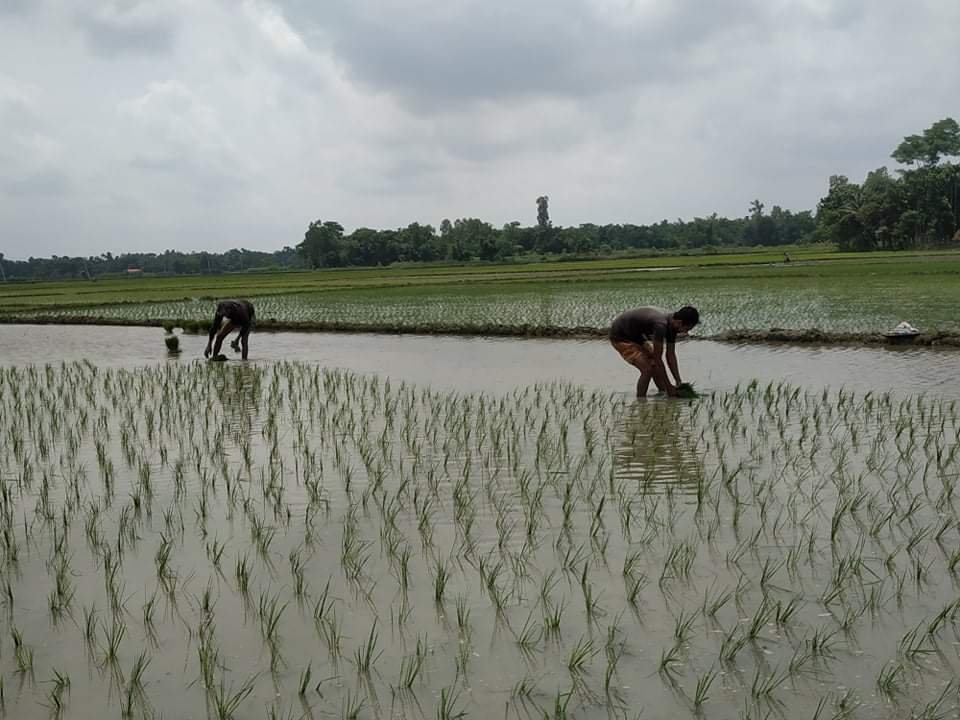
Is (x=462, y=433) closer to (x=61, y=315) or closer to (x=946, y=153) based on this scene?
(x=61, y=315)

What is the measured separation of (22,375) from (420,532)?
890 centimetres

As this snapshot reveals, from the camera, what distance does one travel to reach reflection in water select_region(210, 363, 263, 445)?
23.1 ft

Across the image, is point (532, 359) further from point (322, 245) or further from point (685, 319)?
point (322, 245)

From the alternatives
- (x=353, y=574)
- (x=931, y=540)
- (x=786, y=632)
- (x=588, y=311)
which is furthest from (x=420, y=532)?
(x=588, y=311)

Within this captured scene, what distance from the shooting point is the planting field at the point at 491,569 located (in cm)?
261

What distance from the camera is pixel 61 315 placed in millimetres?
23188

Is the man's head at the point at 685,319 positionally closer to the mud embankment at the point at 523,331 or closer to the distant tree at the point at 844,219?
the mud embankment at the point at 523,331

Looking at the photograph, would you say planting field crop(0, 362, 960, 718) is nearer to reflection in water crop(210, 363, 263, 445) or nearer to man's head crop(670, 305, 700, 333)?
reflection in water crop(210, 363, 263, 445)

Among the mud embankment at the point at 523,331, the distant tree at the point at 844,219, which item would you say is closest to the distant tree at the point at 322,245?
the distant tree at the point at 844,219

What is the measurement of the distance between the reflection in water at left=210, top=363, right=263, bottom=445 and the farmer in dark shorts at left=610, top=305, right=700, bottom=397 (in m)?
3.46

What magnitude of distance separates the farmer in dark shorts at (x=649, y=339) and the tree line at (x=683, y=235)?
5004 cm

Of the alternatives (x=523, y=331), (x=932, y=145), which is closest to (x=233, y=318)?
(x=523, y=331)

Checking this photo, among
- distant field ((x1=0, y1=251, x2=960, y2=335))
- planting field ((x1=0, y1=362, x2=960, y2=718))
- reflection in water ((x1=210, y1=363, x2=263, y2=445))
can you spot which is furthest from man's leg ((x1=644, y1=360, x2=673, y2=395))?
distant field ((x1=0, y1=251, x2=960, y2=335))

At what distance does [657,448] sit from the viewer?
19.2 ft
